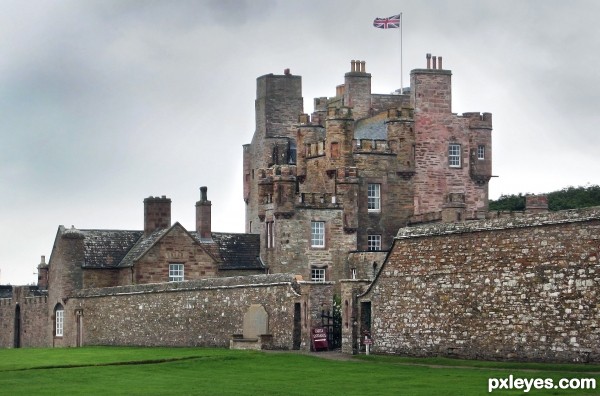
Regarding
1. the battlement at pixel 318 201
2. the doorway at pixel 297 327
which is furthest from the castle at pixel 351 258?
the battlement at pixel 318 201

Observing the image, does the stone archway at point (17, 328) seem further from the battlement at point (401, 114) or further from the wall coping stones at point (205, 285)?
the battlement at point (401, 114)

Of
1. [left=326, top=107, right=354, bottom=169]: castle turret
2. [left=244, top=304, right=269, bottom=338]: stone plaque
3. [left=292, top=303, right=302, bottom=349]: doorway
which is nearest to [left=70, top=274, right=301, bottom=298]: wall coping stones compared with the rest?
[left=292, top=303, right=302, bottom=349]: doorway

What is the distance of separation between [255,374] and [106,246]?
3356cm

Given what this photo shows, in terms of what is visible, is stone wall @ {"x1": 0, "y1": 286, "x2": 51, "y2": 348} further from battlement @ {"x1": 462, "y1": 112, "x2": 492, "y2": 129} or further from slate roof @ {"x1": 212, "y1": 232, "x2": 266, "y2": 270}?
battlement @ {"x1": 462, "y1": 112, "x2": 492, "y2": 129}

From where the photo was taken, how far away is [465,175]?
8481cm

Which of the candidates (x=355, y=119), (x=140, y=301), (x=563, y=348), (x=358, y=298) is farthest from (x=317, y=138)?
(x=563, y=348)

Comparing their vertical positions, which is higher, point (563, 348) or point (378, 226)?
point (378, 226)

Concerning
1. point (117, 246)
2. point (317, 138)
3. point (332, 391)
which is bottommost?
point (332, 391)

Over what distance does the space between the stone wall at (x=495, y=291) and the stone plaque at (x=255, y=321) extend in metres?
6.17

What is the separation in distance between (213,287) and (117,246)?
1718cm

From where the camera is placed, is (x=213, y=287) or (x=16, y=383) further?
(x=213, y=287)

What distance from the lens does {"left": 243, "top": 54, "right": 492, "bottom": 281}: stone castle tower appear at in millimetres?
76938

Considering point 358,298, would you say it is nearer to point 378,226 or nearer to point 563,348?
point 563,348

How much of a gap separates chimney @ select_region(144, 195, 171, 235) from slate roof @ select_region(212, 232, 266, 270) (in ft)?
9.24
